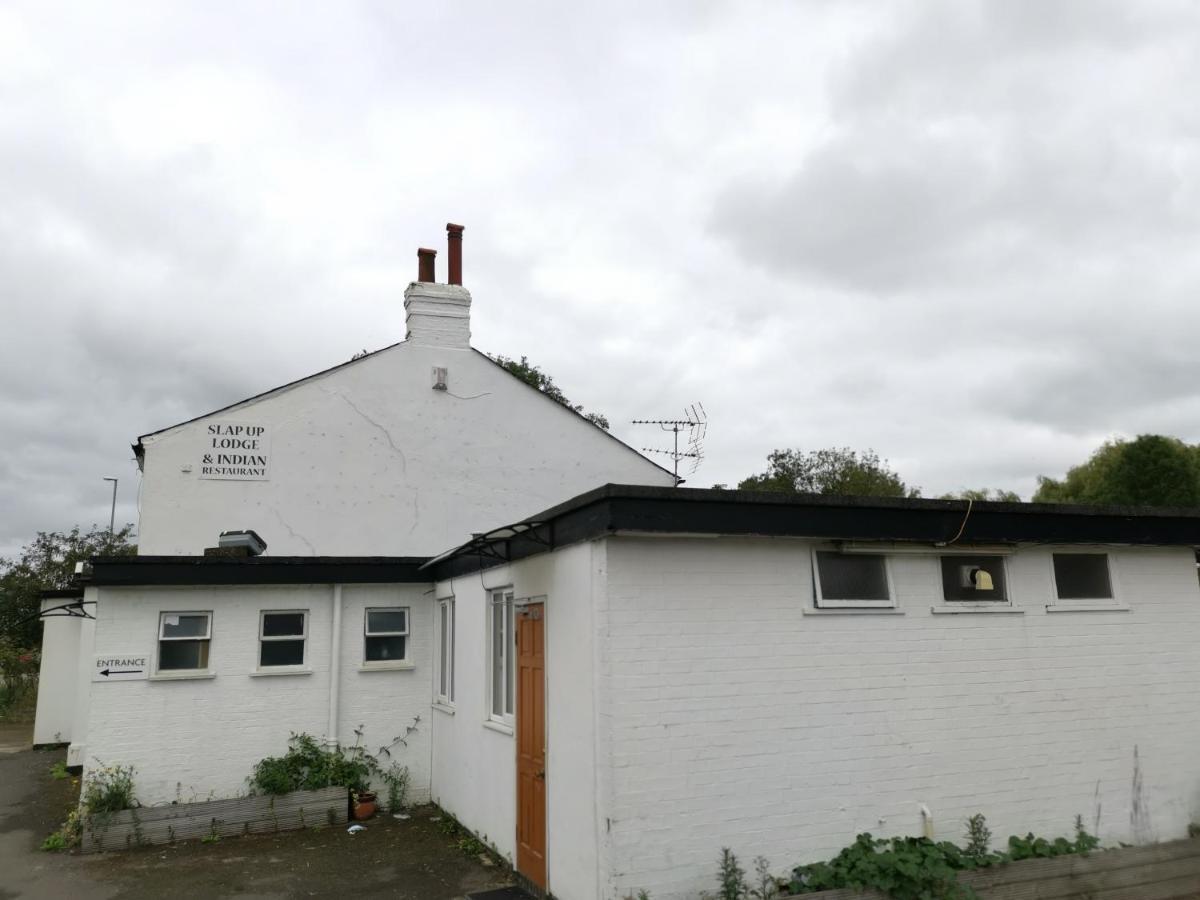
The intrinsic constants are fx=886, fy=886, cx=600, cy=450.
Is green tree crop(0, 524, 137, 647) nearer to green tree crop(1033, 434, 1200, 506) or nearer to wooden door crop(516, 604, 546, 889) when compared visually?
wooden door crop(516, 604, 546, 889)

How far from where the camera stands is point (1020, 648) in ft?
26.5

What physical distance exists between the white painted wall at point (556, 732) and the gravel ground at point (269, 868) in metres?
0.65

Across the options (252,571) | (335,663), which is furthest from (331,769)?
(252,571)

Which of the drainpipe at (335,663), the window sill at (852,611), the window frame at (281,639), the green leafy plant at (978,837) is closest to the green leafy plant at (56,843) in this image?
the window frame at (281,639)

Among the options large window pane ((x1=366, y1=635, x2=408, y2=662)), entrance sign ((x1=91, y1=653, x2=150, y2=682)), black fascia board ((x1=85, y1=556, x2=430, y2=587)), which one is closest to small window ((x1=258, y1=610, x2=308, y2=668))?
black fascia board ((x1=85, y1=556, x2=430, y2=587))

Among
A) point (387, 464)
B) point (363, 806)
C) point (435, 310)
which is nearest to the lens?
point (363, 806)

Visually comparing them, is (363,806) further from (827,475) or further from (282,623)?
(827,475)

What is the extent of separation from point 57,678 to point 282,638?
11.2 metres

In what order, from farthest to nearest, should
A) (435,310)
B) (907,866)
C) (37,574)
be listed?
1. (37,574)
2. (435,310)
3. (907,866)

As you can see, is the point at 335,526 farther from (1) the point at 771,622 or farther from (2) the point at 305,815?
(1) the point at 771,622

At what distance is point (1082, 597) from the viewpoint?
8562 mm

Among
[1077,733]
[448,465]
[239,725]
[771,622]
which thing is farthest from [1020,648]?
[448,465]

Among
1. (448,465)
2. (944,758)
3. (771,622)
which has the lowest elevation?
(944,758)

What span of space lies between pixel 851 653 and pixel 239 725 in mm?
8092
